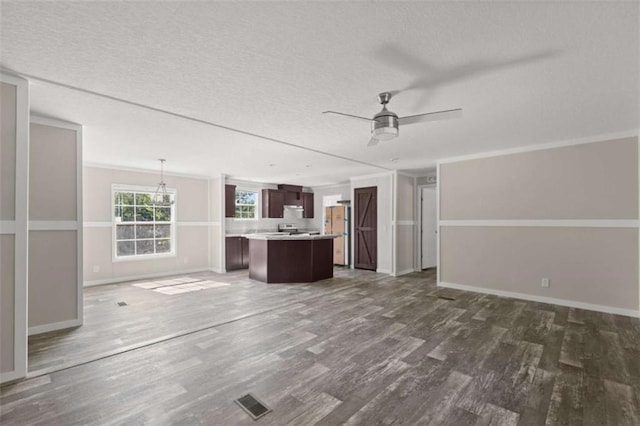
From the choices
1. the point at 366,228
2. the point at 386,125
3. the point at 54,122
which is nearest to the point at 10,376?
the point at 54,122

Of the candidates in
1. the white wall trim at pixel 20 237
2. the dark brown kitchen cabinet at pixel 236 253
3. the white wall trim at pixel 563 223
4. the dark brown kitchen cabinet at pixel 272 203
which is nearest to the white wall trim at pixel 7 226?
the white wall trim at pixel 20 237

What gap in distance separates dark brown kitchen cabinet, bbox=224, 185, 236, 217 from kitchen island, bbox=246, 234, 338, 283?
1797mm

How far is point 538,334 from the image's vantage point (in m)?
3.45

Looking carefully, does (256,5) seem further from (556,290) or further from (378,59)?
(556,290)

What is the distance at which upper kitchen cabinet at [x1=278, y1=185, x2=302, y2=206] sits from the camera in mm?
9445

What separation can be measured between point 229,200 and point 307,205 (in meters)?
2.89

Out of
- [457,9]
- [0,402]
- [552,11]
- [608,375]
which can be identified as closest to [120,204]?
[0,402]

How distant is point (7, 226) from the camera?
8.04ft

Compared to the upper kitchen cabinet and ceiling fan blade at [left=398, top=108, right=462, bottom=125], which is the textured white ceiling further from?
the upper kitchen cabinet

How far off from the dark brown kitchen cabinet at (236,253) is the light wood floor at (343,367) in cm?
326

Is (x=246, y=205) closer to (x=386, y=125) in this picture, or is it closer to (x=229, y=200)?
(x=229, y=200)

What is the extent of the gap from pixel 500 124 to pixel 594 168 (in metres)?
1.92

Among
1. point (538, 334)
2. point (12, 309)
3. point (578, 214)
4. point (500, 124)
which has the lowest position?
point (538, 334)

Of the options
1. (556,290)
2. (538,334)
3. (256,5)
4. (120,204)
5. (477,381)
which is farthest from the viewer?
(120,204)
